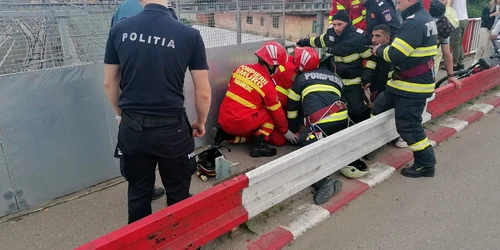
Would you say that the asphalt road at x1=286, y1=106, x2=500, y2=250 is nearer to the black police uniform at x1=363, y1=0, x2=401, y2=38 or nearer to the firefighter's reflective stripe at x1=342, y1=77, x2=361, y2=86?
the firefighter's reflective stripe at x1=342, y1=77, x2=361, y2=86

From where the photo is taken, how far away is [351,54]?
15.1ft

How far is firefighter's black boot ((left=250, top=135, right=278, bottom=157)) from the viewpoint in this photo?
427 cm

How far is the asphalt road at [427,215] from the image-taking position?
9.11ft

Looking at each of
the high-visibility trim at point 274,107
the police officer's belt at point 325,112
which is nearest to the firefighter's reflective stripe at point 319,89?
the police officer's belt at point 325,112

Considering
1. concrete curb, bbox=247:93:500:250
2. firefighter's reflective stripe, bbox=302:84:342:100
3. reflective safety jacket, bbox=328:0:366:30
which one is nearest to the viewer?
concrete curb, bbox=247:93:500:250

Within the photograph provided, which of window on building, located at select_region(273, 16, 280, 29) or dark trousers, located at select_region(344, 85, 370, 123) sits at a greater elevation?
window on building, located at select_region(273, 16, 280, 29)

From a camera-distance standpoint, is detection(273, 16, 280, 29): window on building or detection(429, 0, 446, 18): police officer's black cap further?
detection(273, 16, 280, 29): window on building

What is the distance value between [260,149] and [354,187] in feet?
3.97

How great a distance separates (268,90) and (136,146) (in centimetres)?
214

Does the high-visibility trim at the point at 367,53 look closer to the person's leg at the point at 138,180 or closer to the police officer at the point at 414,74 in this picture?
the police officer at the point at 414,74

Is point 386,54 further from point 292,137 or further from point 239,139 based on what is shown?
point 239,139

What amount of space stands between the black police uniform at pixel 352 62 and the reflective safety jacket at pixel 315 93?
49 centimetres

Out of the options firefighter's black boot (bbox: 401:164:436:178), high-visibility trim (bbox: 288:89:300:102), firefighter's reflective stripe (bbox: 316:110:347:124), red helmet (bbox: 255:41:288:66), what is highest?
red helmet (bbox: 255:41:288:66)

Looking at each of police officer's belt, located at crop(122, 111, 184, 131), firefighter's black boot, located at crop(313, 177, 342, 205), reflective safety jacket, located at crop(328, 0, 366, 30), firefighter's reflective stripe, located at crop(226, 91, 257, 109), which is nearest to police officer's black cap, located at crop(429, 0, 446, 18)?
reflective safety jacket, located at crop(328, 0, 366, 30)
